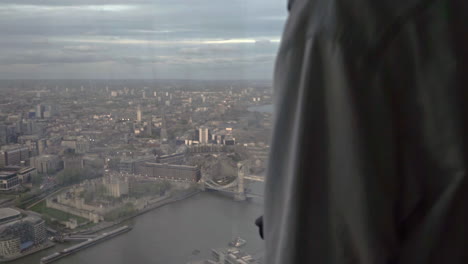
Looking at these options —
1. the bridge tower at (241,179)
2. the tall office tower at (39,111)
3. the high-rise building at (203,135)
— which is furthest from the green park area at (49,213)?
the bridge tower at (241,179)

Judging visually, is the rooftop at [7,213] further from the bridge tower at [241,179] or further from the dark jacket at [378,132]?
the dark jacket at [378,132]

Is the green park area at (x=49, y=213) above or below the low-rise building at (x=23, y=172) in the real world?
below

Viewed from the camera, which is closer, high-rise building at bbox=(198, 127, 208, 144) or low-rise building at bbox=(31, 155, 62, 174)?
low-rise building at bbox=(31, 155, 62, 174)

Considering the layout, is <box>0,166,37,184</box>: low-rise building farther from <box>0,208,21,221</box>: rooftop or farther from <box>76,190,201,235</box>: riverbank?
<box>76,190,201,235</box>: riverbank

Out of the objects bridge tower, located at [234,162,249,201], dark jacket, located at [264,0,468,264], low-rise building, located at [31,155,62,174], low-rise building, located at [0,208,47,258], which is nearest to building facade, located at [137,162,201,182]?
bridge tower, located at [234,162,249,201]

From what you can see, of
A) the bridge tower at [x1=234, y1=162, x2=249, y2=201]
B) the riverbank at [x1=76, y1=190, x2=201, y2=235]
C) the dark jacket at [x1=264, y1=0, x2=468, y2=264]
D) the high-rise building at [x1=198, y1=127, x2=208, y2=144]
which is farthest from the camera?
the bridge tower at [x1=234, y1=162, x2=249, y2=201]

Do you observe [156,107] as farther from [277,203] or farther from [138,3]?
[277,203]
